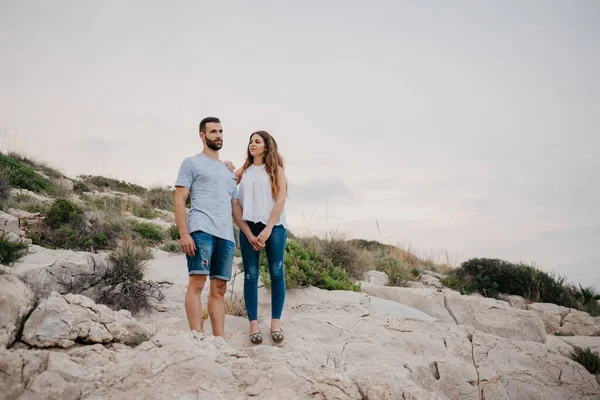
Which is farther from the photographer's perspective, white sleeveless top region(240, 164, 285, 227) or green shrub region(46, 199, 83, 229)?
green shrub region(46, 199, 83, 229)

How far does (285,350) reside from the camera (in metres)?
3.89

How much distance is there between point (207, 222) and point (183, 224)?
233 millimetres

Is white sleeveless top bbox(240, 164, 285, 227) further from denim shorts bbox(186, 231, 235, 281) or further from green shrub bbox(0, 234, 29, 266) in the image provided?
green shrub bbox(0, 234, 29, 266)

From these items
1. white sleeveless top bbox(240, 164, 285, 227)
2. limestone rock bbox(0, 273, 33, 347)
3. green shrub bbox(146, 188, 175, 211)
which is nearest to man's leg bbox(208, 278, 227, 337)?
white sleeveless top bbox(240, 164, 285, 227)

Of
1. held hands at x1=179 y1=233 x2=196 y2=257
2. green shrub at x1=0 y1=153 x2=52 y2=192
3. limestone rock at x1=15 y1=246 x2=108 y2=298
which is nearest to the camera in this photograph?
held hands at x1=179 y1=233 x2=196 y2=257

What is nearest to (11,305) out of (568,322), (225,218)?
(225,218)

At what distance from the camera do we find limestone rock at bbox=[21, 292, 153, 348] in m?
3.01

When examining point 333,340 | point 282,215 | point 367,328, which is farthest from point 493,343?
point 282,215

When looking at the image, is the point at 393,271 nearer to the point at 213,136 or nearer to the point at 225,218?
the point at 225,218

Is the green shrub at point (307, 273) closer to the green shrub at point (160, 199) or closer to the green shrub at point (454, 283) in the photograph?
the green shrub at point (454, 283)

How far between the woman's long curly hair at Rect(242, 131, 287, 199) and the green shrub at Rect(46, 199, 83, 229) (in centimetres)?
652

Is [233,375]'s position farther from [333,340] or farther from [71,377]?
[333,340]

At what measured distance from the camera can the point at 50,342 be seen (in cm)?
299

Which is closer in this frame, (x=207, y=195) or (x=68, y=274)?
(x=207, y=195)
